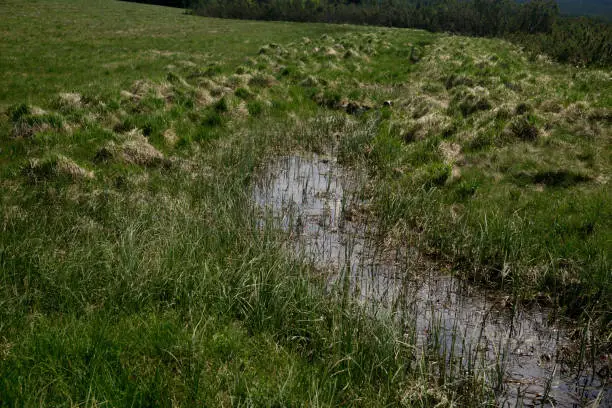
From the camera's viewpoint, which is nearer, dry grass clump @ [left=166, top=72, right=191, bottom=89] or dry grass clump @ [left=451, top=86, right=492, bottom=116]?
dry grass clump @ [left=451, top=86, right=492, bottom=116]

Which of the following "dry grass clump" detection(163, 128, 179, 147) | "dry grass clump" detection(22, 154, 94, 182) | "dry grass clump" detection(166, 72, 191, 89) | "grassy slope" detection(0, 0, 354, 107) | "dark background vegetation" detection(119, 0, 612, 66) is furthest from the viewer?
"dark background vegetation" detection(119, 0, 612, 66)

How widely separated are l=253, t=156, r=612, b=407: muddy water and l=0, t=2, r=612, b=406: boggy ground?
1.05 ft

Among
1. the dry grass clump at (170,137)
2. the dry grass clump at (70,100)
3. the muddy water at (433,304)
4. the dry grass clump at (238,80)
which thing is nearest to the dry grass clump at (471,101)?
the muddy water at (433,304)

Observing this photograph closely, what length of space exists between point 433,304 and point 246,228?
2899mm

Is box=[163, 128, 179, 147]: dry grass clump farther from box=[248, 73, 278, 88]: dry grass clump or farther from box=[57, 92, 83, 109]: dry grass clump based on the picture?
box=[248, 73, 278, 88]: dry grass clump

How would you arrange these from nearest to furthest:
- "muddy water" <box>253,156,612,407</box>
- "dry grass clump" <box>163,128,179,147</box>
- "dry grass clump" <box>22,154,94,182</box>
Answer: "muddy water" <box>253,156,612,407</box> → "dry grass clump" <box>22,154,94,182</box> → "dry grass clump" <box>163,128,179,147</box>

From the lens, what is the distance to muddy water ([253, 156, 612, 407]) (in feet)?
14.0

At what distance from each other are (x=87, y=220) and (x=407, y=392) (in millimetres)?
5178

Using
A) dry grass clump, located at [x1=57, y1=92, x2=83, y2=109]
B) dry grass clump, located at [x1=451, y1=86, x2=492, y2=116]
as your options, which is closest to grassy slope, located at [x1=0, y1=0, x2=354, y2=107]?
dry grass clump, located at [x1=57, y1=92, x2=83, y2=109]

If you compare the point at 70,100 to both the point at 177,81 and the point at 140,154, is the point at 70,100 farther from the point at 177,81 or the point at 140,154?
the point at 140,154

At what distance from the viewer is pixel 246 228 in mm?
6734

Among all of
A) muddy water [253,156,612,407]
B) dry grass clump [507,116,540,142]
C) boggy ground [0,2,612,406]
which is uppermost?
dry grass clump [507,116,540,142]

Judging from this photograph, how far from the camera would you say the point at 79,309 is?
448 centimetres

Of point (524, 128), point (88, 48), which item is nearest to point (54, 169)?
point (524, 128)
